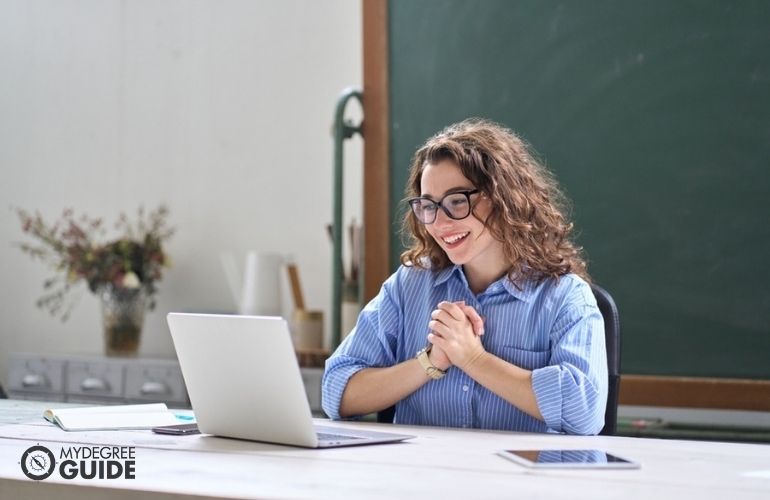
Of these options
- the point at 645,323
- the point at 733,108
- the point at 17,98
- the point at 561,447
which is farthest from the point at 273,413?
the point at 17,98

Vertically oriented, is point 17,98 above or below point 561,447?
above

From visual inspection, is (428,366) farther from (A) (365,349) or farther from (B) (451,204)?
(B) (451,204)

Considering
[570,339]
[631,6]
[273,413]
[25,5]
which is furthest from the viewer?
[25,5]

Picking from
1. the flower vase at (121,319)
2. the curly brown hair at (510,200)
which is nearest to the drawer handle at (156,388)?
the flower vase at (121,319)

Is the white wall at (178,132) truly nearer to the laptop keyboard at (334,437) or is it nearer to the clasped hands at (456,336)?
the clasped hands at (456,336)

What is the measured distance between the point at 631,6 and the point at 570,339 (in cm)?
121

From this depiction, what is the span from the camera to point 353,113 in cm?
337

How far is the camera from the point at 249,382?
1243mm

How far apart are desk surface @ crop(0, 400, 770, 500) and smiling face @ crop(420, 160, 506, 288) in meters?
0.41

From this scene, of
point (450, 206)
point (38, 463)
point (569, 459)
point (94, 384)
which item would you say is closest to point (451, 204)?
point (450, 206)

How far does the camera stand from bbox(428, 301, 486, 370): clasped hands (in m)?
1.54

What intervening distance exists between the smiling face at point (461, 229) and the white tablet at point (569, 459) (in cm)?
54

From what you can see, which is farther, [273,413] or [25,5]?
[25,5]

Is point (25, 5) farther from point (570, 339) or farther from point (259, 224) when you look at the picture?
point (570, 339)
